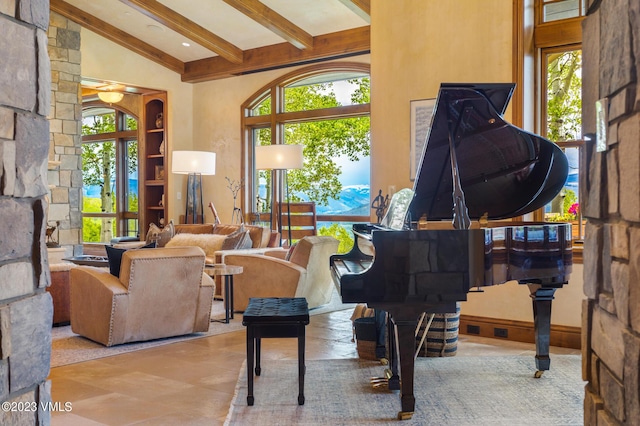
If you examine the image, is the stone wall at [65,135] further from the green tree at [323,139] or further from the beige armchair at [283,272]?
the beige armchair at [283,272]

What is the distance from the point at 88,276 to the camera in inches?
210

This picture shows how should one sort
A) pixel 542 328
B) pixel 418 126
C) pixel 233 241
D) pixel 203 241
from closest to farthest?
1. pixel 542 328
2. pixel 418 126
3. pixel 233 241
4. pixel 203 241

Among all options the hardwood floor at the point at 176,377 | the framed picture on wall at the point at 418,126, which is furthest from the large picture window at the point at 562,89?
the hardwood floor at the point at 176,377

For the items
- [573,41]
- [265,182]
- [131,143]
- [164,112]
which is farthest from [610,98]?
[131,143]

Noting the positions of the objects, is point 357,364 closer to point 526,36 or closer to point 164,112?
point 526,36

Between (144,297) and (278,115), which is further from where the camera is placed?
(278,115)

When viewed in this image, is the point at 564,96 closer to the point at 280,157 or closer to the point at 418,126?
the point at 418,126

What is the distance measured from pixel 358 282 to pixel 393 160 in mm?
2875

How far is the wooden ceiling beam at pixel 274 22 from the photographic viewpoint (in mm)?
8867

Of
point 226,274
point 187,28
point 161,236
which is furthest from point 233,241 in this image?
point 187,28

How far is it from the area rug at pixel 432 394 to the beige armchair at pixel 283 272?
1.94 m

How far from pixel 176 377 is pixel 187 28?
6.88 metres

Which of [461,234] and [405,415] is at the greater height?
[461,234]

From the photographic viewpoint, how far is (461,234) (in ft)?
11.0
